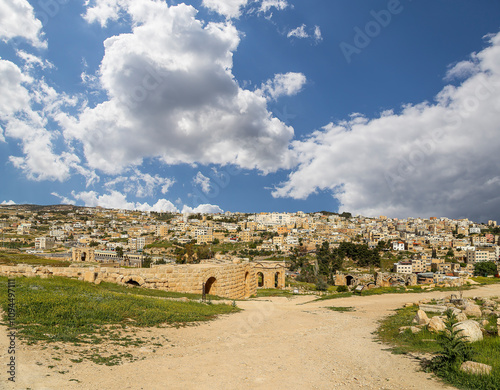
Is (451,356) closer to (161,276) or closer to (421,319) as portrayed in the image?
(421,319)

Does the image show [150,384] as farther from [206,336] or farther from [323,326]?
[323,326]

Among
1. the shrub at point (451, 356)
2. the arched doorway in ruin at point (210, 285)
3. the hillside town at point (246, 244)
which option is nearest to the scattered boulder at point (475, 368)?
the shrub at point (451, 356)

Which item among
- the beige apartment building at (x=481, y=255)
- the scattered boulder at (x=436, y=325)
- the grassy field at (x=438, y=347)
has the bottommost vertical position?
the grassy field at (x=438, y=347)

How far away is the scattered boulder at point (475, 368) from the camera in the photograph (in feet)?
17.2

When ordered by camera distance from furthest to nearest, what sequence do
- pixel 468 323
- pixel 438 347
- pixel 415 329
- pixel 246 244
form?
1. pixel 246 244
2. pixel 415 329
3. pixel 468 323
4. pixel 438 347

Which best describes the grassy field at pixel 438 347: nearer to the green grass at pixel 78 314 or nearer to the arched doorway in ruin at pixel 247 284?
the green grass at pixel 78 314

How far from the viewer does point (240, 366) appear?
6309 millimetres

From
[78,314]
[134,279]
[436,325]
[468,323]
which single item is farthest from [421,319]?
[134,279]

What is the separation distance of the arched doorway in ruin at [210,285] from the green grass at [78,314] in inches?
302

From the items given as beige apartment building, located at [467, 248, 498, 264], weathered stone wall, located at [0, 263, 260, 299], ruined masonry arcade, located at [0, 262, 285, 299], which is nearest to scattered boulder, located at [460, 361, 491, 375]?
ruined masonry arcade, located at [0, 262, 285, 299]

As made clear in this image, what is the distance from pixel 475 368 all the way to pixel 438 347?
1.87 meters

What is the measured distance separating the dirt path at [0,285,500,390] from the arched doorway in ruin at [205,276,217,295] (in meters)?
10.3

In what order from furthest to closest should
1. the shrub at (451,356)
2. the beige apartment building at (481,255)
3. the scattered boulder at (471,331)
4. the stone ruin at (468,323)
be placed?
the beige apartment building at (481,255) → the scattered boulder at (471,331) → the shrub at (451,356) → the stone ruin at (468,323)

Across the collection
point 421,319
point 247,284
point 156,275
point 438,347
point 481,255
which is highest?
point 481,255
